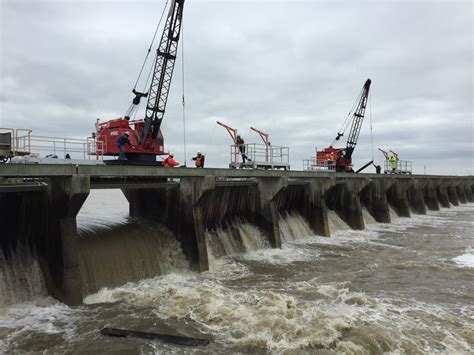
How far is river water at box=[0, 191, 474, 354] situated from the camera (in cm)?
802

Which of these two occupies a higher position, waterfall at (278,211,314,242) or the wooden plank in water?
waterfall at (278,211,314,242)

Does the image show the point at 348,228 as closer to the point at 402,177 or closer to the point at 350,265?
the point at 350,265

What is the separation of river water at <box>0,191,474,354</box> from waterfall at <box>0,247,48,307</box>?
0.03m

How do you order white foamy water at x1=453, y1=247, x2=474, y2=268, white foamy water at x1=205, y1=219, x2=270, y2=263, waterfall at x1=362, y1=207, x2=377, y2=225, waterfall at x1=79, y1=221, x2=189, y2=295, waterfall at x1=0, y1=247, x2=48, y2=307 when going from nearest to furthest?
1. waterfall at x1=0, y1=247, x2=48, y2=307
2. waterfall at x1=79, y1=221, x2=189, y2=295
3. white foamy water at x1=453, y1=247, x2=474, y2=268
4. white foamy water at x1=205, y1=219, x2=270, y2=263
5. waterfall at x1=362, y1=207, x2=377, y2=225

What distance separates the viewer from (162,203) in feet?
51.4

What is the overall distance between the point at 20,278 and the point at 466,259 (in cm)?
1696

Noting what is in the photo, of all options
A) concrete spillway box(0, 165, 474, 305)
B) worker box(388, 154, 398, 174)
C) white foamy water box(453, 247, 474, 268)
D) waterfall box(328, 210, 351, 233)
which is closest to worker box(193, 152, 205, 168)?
concrete spillway box(0, 165, 474, 305)

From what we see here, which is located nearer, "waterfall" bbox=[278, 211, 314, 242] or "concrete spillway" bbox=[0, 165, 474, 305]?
"concrete spillway" bbox=[0, 165, 474, 305]

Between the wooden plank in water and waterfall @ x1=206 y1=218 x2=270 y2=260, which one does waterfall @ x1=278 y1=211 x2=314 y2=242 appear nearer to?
waterfall @ x1=206 y1=218 x2=270 y2=260

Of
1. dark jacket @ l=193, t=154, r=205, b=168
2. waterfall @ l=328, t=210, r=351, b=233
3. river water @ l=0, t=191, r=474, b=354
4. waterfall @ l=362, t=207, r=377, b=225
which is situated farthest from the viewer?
waterfall @ l=362, t=207, r=377, b=225

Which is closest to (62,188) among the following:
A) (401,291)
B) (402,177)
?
(401,291)

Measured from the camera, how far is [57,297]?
10.4m

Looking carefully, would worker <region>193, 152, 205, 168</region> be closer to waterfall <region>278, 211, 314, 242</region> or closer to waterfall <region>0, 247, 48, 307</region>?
waterfall <region>278, 211, 314, 242</region>

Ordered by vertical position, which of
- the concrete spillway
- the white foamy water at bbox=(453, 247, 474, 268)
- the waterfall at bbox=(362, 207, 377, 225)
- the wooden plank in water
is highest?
the concrete spillway
